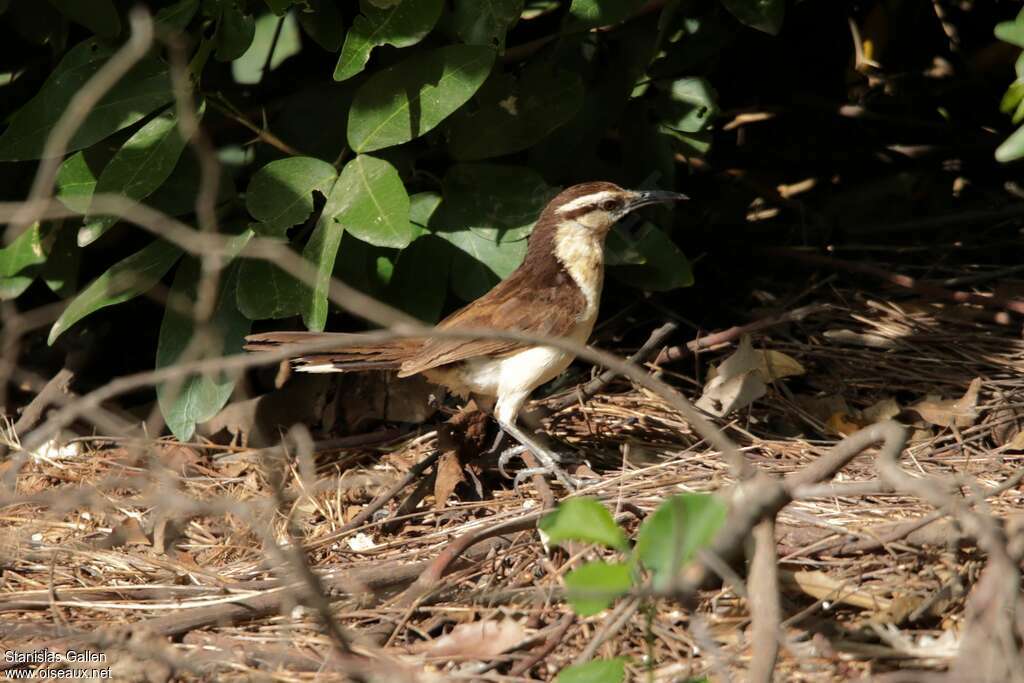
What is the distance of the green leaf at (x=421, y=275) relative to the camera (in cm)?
481

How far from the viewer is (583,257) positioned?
5.00 meters

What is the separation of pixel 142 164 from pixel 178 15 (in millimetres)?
578

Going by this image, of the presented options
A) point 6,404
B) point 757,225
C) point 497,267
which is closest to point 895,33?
point 757,225

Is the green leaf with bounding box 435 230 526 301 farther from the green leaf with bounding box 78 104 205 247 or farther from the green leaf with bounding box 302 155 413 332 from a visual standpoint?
the green leaf with bounding box 78 104 205 247

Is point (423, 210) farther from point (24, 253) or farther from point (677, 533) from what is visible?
point (677, 533)

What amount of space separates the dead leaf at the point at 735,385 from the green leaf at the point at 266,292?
187cm

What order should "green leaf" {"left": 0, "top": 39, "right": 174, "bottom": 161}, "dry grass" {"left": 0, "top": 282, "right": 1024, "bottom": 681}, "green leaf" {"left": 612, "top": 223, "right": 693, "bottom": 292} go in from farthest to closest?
"green leaf" {"left": 612, "top": 223, "right": 693, "bottom": 292}
"green leaf" {"left": 0, "top": 39, "right": 174, "bottom": 161}
"dry grass" {"left": 0, "top": 282, "right": 1024, "bottom": 681}

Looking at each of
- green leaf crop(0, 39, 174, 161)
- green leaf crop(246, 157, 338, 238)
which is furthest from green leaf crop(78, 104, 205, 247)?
green leaf crop(246, 157, 338, 238)

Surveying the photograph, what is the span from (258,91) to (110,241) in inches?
39.0

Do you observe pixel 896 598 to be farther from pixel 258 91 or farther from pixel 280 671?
pixel 258 91

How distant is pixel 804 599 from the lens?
3.32 m

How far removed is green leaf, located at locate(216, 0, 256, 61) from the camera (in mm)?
4262

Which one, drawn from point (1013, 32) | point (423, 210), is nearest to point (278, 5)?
point (423, 210)

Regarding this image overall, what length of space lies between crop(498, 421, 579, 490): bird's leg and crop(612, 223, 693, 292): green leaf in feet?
3.09
